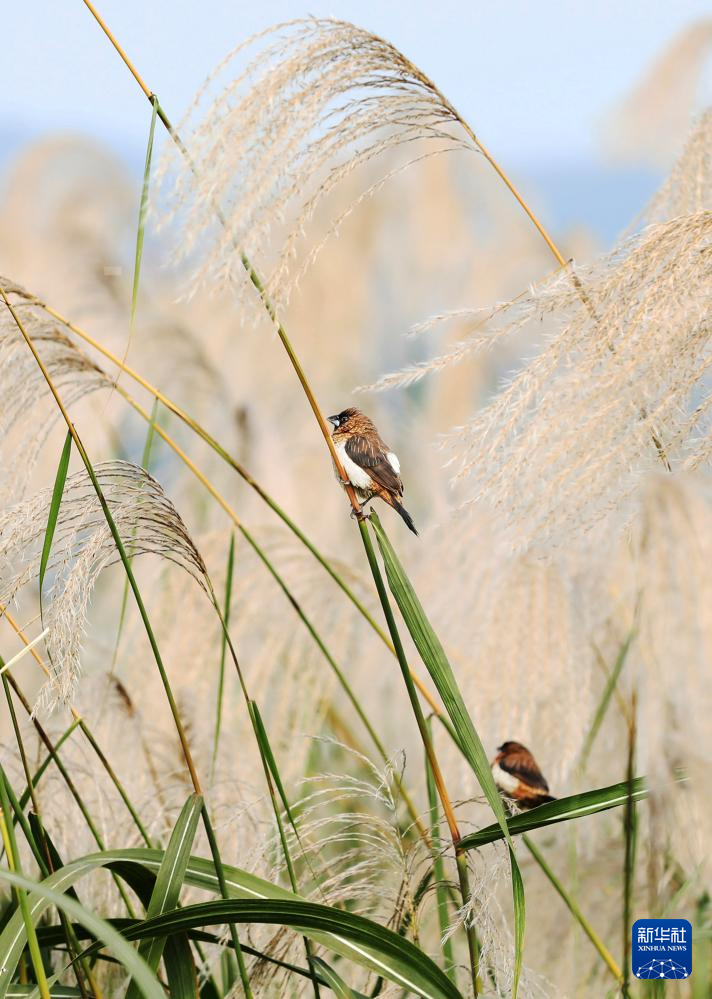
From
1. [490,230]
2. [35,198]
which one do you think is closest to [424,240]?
[490,230]

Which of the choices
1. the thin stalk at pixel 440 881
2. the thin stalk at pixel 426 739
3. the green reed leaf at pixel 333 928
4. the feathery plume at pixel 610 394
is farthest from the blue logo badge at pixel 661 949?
the feathery plume at pixel 610 394

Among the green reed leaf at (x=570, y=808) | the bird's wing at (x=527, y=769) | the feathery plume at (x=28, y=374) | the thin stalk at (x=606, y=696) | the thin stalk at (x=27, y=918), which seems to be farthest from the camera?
the thin stalk at (x=606, y=696)

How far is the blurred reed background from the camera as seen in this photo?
3.38 ft

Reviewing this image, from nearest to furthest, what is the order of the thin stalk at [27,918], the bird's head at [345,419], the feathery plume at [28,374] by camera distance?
the thin stalk at [27,918] → the feathery plume at [28,374] → the bird's head at [345,419]

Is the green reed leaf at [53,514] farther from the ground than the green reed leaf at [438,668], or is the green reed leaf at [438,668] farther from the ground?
the green reed leaf at [53,514]

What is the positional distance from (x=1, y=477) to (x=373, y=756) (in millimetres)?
1465

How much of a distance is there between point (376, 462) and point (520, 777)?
60cm

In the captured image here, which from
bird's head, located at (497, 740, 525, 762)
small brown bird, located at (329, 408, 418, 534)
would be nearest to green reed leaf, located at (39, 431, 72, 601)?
small brown bird, located at (329, 408, 418, 534)

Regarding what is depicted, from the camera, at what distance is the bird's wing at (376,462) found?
136 cm

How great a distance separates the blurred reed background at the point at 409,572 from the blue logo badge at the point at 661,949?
0.15ft

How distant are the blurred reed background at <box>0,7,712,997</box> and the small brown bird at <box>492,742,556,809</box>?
4cm

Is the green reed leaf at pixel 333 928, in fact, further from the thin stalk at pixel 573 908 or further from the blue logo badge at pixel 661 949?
the blue logo badge at pixel 661 949

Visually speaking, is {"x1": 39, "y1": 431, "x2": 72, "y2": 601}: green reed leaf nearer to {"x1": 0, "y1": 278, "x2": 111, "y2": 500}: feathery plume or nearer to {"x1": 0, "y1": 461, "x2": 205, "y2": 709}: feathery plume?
{"x1": 0, "y1": 461, "x2": 205, "y2": 709}: feathery plume

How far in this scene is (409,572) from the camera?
88.0 inches
